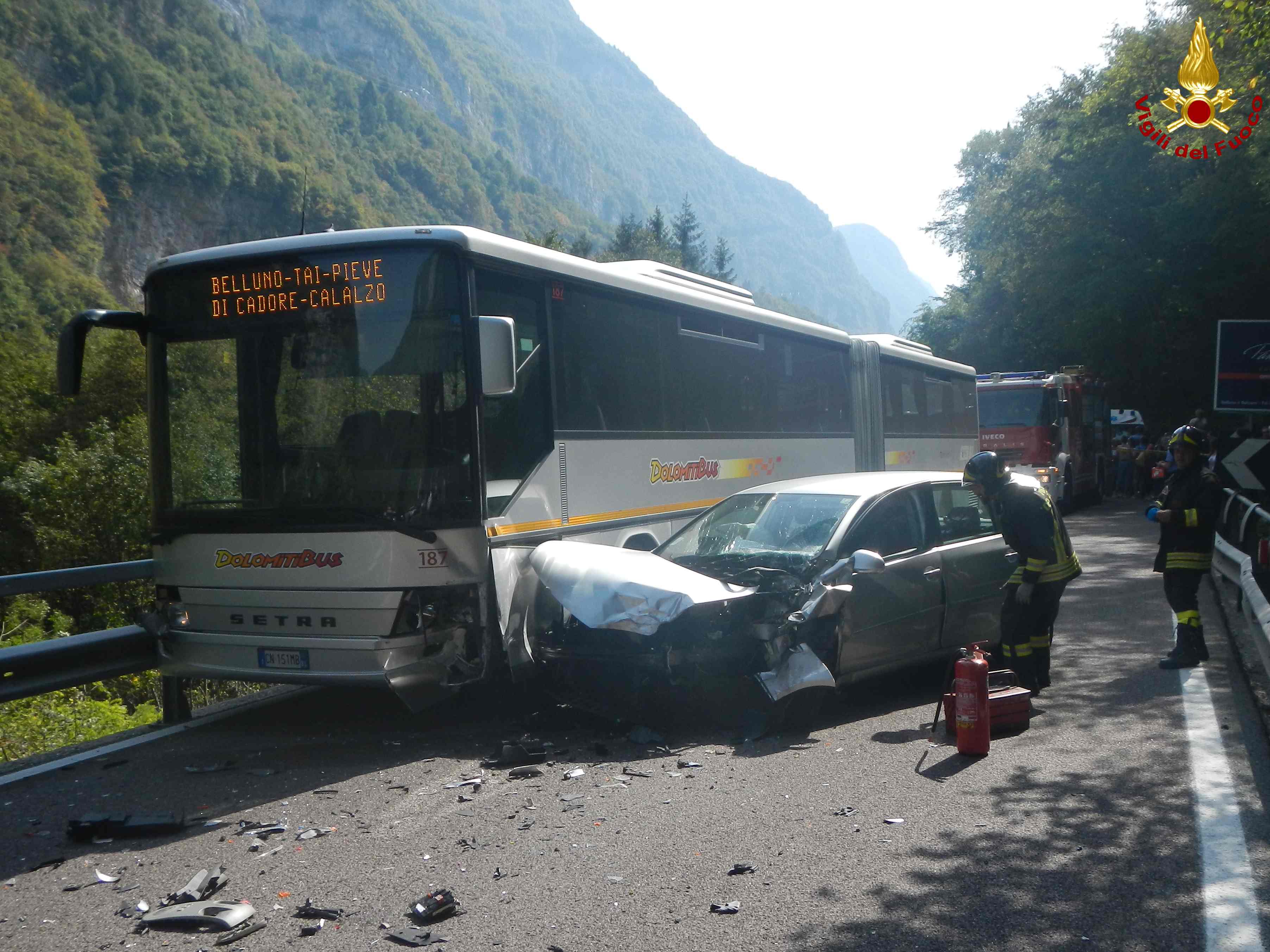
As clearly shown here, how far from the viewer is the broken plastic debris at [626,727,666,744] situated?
703cm

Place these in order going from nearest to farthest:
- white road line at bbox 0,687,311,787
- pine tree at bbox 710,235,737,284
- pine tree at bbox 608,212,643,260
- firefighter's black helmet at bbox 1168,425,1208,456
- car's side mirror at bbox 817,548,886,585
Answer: white road line at bbox 0,687,311,787 → car's side mirror at bbox 817,548,886,585 → firefighter's black helmet at bbox 1168,425,1208,456 → pine tree at bbox 608,212,643,260 → pine tree at bbox 710,235,737,284

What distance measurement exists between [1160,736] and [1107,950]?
3255mm

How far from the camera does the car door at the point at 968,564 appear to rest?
8352 millimetres

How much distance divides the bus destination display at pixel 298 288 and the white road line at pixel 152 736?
2739mm

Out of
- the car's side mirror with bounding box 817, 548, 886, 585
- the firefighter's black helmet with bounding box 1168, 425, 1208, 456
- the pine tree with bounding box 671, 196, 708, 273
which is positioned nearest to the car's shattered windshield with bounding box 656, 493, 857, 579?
the car's side mirror with bounding box 817, 548, 886, 585

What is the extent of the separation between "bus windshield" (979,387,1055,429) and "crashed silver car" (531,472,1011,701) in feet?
58.1

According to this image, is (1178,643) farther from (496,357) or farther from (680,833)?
(496,357)

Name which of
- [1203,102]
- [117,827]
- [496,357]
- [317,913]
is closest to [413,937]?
[317,913]

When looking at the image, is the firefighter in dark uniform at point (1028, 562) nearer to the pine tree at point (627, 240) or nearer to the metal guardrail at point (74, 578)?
the metal guardrail at point (74, 578)

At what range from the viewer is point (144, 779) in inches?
256

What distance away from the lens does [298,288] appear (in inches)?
292

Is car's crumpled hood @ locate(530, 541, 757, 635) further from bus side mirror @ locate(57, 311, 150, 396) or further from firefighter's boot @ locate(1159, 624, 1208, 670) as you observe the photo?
firefighter's boot @ locate(1159, 624, 1208, 670)

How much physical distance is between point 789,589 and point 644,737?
1267 mm

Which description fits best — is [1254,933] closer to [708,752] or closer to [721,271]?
[708,752]
